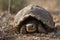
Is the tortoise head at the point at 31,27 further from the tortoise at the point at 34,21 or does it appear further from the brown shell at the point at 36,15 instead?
the brown shell at the point at 36,15

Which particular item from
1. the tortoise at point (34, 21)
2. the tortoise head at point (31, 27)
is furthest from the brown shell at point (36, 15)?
the tortoise head at point (31, 27)

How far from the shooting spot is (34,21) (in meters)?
7.94

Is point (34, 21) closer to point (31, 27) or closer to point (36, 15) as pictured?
point (36, 15)

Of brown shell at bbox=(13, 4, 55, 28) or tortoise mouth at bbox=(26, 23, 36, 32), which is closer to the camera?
tortoise mouth at bbox=(26, 23, 36, 32)

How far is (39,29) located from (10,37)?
1.12 m

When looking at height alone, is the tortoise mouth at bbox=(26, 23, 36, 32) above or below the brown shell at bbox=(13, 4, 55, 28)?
below

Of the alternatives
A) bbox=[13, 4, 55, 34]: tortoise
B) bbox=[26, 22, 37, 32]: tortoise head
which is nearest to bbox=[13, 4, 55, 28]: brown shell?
bbox=[13, 4, 55, 34]: tortoise

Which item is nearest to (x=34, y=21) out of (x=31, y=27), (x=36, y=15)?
(x=36, y=15)

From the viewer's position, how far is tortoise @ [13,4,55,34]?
7773 mm

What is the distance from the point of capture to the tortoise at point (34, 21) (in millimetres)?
7773

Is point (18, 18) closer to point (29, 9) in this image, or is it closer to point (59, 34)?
A: point (29, 9)

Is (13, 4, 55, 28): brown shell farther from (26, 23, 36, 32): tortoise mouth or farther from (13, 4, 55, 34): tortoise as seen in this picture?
(26, 23, 36, 32): tortoise mouth

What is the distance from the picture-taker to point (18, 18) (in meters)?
8.11

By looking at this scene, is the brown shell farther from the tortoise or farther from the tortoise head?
the tortoise head
